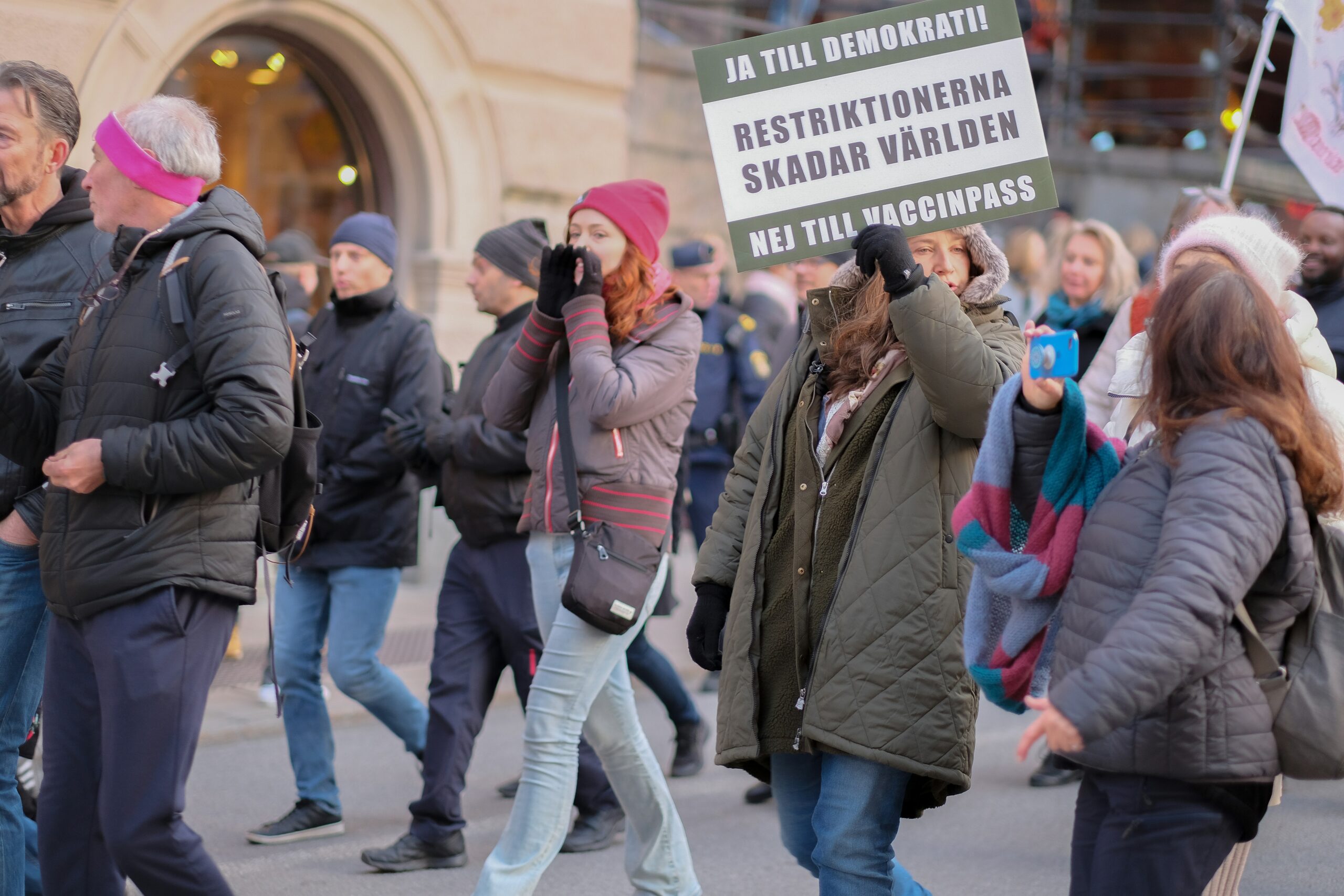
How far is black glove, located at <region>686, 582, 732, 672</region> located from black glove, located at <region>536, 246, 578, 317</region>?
916 mm

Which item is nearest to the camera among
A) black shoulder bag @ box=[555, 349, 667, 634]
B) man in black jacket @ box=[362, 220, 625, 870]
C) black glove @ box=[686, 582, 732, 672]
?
black glove @ box=[686, 582, 732, 672]

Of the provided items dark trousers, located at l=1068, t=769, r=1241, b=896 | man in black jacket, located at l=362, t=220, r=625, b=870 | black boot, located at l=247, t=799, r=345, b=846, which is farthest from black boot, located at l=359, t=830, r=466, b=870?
dark trousers, located at l=1068, t=769, r=1241, b=896

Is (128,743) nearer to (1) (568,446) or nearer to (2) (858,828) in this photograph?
(1) (568,446)

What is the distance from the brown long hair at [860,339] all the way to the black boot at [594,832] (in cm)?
220

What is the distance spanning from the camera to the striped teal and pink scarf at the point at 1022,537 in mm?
2758

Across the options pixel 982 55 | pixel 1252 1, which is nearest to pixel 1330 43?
pixel 982 55

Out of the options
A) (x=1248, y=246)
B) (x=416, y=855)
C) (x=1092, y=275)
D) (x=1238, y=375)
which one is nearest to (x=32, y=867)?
(x=416, y=855)

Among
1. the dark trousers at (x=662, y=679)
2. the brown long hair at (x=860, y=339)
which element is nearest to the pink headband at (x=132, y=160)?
the brown long hair at (x=860, y=339)

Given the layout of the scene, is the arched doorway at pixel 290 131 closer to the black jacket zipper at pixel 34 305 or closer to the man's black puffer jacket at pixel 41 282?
the man's black puffer jacket at pixel 41 282

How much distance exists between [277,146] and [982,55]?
6761mm

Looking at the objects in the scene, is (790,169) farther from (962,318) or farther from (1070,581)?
(1070,581)

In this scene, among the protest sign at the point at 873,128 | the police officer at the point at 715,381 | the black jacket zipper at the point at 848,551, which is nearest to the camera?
the black jacket zipper at the point at 848,551

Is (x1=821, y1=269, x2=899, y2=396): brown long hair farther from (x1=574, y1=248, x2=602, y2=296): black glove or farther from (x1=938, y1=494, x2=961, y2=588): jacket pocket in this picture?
(x1=574, y1=248, x2=602, y2=296): black glove

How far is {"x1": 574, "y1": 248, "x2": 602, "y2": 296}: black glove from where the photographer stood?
13.3ft
